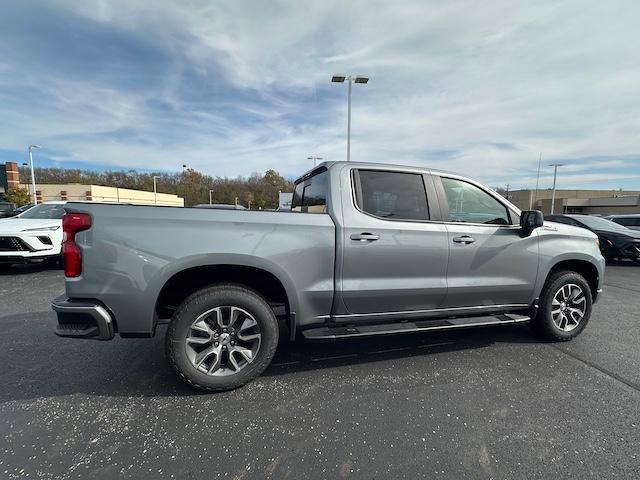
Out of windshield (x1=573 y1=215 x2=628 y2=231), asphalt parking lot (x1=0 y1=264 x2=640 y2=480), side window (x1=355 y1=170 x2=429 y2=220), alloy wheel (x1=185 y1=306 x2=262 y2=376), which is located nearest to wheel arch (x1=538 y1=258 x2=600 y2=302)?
asphalt parking lot (x1=0 y1=264 x2=640 y2=480)

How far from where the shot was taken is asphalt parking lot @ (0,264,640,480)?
1.95 meters

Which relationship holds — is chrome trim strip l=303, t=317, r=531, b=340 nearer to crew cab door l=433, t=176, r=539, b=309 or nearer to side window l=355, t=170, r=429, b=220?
crew cab door l=433, t=176, r=539, b=309

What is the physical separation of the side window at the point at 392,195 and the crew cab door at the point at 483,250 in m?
0.24

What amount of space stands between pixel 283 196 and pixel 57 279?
42.6 feet

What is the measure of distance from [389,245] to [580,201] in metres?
75.6

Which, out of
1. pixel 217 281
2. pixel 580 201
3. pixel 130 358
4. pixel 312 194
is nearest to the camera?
pixel 217 281

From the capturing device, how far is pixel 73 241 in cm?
238


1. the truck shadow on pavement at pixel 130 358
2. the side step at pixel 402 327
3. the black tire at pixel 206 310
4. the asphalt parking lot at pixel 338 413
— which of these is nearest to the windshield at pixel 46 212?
the truck shadow on pavement at pixel 130 358

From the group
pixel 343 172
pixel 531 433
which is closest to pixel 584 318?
pixel 531 433

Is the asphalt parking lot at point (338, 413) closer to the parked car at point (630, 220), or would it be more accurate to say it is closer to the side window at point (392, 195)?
the side window at point (392, 195)

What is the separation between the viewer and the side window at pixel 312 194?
123 inches

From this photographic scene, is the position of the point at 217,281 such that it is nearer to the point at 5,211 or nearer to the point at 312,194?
the point at 312,194

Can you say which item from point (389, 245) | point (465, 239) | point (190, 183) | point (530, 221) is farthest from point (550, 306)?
point (190, 183)

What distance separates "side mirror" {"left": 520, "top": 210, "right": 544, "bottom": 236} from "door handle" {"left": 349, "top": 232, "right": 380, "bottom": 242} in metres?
1.71
